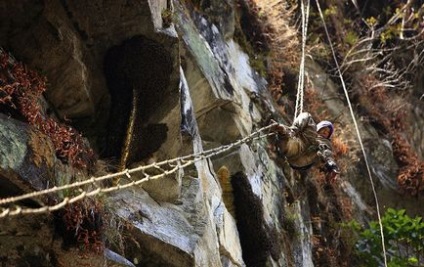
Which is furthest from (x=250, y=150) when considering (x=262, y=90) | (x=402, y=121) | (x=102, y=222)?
(x=402, y=121)

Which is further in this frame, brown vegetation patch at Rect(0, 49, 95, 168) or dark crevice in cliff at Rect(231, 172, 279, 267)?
dark crevice in cliff at Rect(231, 172, 279, 267)

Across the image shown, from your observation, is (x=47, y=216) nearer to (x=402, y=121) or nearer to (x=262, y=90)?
(x=262, y=90)

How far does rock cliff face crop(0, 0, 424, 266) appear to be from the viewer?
378 cm

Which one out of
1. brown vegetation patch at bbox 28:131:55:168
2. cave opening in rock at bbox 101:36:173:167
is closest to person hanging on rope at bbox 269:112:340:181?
cave opening in rock at bbox 101:36:173:167

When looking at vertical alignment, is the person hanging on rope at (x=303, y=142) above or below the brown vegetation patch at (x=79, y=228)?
above

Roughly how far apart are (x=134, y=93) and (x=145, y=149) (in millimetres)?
549

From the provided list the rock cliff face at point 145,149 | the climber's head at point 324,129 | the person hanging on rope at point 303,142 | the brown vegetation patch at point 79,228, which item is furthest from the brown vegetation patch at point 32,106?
→ the climber's head at point 324,129

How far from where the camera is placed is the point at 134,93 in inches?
210

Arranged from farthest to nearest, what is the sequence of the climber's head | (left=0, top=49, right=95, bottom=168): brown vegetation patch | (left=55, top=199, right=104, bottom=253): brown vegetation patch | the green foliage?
the green foliage → the climber's head → (left=0, top=49, right=95, bottom=168): brown vegetation patch → (left=55, top=199, right=104, bottom=253): brown vegetation patch

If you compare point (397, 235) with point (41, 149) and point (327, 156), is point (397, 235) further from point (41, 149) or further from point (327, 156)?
point (41, 149)

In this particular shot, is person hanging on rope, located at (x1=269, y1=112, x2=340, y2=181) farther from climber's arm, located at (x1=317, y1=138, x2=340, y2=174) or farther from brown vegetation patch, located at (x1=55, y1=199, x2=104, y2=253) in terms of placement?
brown vegetation patch, located at (x1=55, y1=199, x2=104, y2=253)

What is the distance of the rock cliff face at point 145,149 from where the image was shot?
12.4 feet

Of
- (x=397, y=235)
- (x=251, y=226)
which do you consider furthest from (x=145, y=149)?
(x=397, y=235)

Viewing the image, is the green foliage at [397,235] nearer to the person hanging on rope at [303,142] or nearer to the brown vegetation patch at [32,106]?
the person hanging on rope at [303,142]
